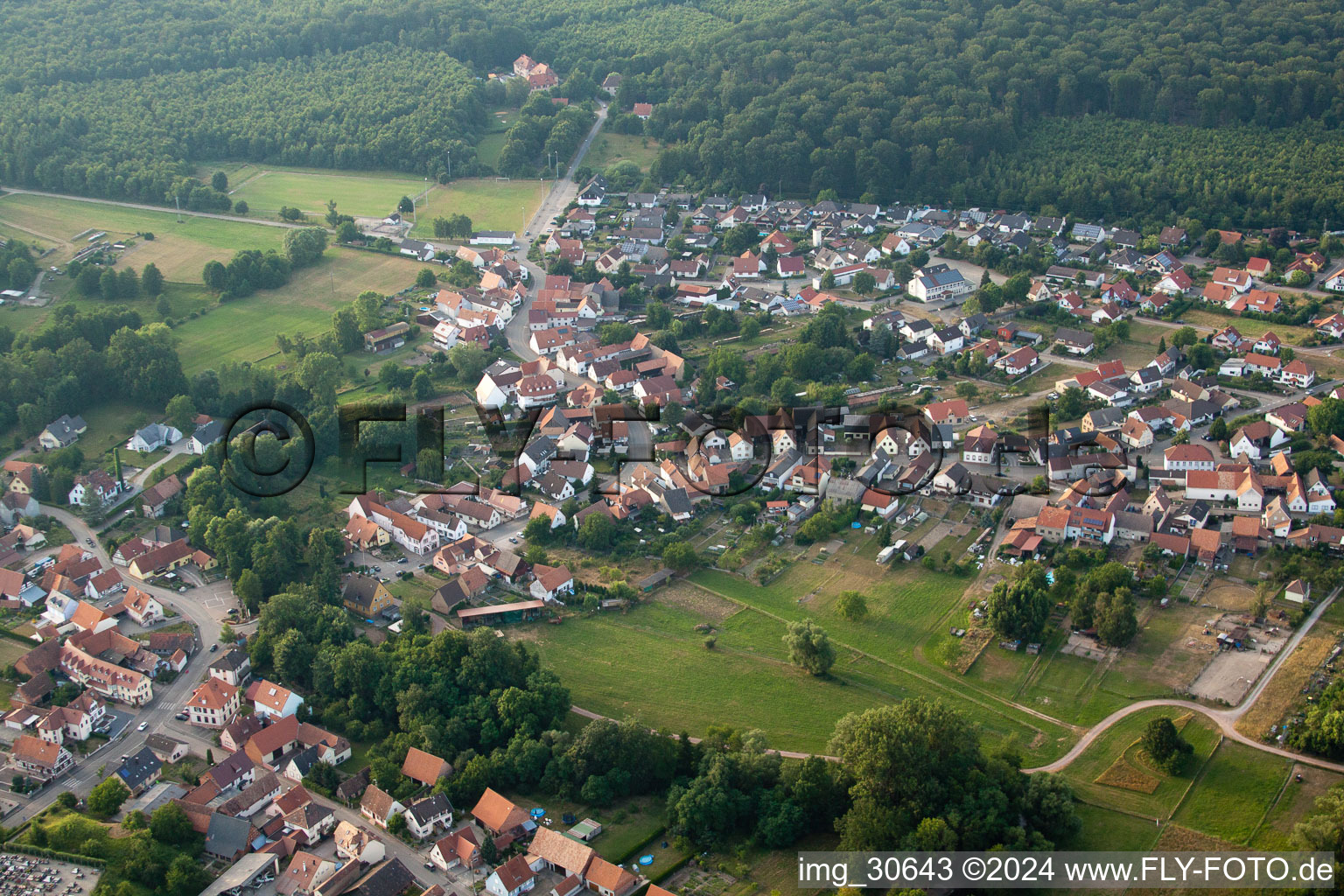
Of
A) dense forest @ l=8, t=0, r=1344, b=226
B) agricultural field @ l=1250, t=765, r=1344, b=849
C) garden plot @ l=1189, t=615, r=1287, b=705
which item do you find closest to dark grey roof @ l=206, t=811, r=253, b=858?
agricultural field @ l=1250, t=765, r=1344, b=849

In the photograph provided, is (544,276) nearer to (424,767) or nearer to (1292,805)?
(424,767)

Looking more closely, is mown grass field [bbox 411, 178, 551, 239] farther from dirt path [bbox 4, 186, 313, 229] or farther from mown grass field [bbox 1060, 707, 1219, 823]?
mown grass field [bbox 1060, 707, 1219, 823]

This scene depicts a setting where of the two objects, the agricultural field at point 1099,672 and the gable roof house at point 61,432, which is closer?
the agricultural field at point 1099,672

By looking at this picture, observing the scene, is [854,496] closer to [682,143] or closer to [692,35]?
[682,143]

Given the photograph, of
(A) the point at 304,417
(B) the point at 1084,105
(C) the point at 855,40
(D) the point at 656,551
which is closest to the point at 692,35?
(C) the point at 855,40

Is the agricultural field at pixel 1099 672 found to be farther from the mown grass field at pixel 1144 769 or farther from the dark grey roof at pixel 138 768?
the dark grey roof at pixel 138 768

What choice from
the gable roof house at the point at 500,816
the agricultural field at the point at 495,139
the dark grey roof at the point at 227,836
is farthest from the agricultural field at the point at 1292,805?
the agricultural field at the point at 495,139
